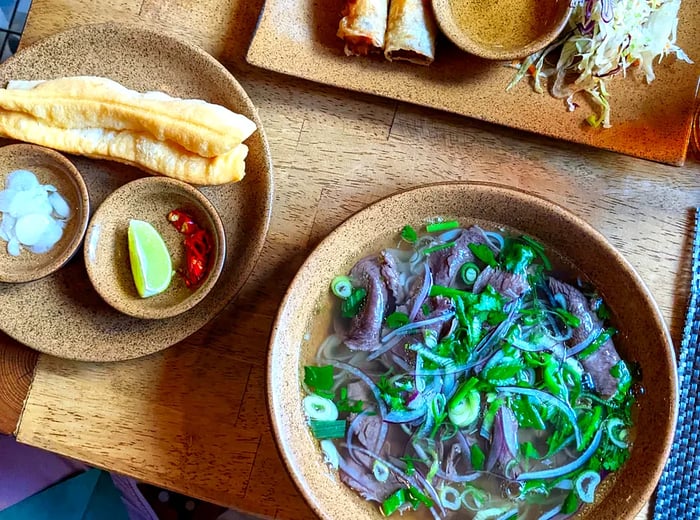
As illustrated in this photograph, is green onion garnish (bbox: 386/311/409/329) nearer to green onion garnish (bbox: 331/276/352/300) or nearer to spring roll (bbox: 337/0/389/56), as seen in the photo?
green onion garnish (bbox: 331/276/352/300)

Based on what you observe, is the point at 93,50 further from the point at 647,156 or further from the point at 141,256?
the point at 647,156

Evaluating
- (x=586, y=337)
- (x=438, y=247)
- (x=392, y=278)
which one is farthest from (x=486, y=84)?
(x=586, y=337)

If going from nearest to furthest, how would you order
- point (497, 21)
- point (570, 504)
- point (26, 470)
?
point (570, 504) → point (497, 21) → point (26, 470)

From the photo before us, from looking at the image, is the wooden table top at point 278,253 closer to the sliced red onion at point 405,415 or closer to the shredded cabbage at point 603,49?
the shredded cabbage at point 603,49

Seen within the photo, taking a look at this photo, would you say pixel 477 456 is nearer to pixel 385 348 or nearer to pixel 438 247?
pixel 385 348

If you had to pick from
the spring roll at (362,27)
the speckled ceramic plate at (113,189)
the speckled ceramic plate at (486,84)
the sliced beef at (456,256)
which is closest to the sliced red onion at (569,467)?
the sliced beef at (456,256)

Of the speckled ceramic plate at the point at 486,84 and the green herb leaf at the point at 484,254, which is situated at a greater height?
the speckled ceramic plate at the point at 486,84
